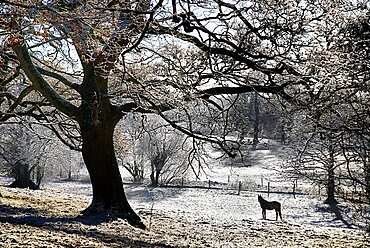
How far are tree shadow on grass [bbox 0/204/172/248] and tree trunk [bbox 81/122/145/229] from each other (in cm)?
46

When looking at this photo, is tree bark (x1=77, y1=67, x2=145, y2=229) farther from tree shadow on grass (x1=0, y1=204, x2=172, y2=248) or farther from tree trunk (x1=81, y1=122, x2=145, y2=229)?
tree shadow on grass (x1=0, y1=204, x2=172, y2=248)

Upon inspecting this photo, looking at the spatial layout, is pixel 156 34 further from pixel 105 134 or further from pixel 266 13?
pixel 105 134

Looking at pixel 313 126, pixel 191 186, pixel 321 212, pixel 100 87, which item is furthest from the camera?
pixel 191 186

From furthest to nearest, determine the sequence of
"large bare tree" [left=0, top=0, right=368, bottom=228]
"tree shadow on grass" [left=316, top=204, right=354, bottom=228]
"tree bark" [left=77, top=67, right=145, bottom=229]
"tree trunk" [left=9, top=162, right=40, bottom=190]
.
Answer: "tree trunk" [left=9, top=162, right=40, bottom=190]
"tree shadow on grass" [left=316, top=204, right=354, bottom=228]
"tree bark" [left=77, top=67, right=145, bottom=229]
"large bare tree" [left=0, top=0, right=368, bottom=228]

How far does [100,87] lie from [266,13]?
3367 mm

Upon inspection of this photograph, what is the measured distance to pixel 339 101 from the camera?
168 inches

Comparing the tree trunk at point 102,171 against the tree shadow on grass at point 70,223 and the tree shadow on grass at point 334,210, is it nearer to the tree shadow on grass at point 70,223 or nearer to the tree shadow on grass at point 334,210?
the tree shadow on grass at point 70,223

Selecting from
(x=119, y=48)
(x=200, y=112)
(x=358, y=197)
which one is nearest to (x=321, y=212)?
(x=200, y=112)

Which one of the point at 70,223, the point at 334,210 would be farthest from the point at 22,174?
the point at 70,223

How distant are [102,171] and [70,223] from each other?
1.58m

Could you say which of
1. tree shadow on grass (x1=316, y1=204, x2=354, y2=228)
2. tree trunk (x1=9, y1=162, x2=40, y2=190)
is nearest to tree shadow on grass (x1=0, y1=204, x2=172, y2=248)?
tree shadow on grass (x1=316, y1=204, x2=354, y2=228)

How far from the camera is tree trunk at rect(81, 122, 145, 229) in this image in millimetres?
8633

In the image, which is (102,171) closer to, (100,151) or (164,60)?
(100,151)

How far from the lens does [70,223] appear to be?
727 cm
